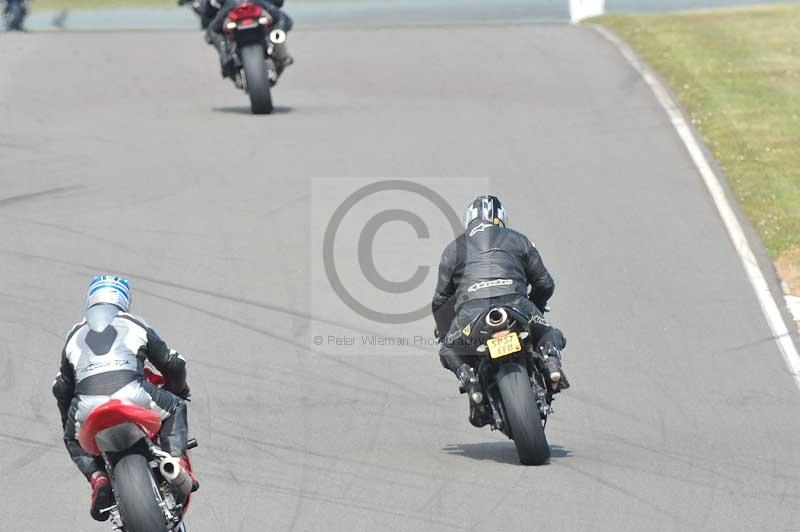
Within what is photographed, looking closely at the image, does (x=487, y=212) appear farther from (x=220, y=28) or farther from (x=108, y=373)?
(x=220, y=28)

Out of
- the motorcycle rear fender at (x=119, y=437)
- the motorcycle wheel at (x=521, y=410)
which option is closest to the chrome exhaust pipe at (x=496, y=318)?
the motorcycle wheel at (x=521, y=410)

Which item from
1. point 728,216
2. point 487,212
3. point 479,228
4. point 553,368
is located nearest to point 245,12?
point 728,216

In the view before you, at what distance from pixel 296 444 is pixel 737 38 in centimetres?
1558

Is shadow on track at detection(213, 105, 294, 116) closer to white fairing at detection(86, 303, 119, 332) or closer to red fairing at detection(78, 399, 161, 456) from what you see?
white fairing at detection(86, 303, 119, 332)

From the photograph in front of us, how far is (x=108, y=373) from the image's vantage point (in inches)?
304

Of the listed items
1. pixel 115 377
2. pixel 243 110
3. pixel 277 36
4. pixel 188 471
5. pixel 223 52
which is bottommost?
pixel 243 110

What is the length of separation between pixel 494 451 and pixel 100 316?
3.37 meters

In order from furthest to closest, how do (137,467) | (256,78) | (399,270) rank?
(256,78), (399,270), (137,467)

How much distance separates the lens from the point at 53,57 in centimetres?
2300

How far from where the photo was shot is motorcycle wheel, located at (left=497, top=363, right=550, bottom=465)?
9281 mm

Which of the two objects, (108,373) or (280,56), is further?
(280,56)

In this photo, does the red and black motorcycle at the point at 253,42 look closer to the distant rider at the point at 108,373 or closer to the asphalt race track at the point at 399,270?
the asphalt race track at the point at 399,270

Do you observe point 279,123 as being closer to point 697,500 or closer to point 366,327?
point 366,327

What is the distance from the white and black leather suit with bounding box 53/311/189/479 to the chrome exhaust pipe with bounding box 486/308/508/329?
2189 mm
